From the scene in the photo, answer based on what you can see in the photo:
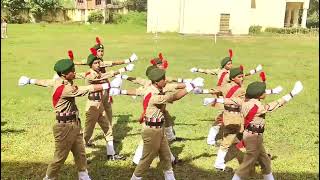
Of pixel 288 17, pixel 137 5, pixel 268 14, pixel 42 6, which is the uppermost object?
pixel 137 5

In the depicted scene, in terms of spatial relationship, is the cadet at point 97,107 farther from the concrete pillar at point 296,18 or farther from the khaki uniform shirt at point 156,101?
the concrete pillar at point 296,18

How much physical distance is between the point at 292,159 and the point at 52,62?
17.0 meters

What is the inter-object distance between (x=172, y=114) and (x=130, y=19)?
122 feet

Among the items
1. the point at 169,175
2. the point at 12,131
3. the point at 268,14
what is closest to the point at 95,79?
the point at 169,175

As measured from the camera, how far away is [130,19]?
1934 inches

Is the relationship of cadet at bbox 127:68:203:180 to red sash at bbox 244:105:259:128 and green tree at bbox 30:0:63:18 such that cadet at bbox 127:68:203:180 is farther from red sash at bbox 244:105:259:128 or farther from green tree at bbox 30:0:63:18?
green tree at bbox 30:0:63:18

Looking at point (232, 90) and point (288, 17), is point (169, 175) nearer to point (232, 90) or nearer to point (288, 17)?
point (232, 90)

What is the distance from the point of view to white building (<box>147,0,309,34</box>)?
39.9 meters

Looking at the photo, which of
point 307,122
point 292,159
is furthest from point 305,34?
point 292,159

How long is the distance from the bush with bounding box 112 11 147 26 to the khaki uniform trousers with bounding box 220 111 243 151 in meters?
40.3

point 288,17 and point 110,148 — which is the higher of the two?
point 288,17

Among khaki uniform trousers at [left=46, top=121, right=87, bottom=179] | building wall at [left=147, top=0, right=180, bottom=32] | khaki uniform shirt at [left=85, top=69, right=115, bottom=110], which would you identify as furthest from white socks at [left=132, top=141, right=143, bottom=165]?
building wall at [left=147, top=0, right=180, bottom=32]

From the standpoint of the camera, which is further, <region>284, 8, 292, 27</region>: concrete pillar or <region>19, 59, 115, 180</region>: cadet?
<region>284, 8, 292, 27</region>: concrete pillar

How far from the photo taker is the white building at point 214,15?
3991 centimetres
